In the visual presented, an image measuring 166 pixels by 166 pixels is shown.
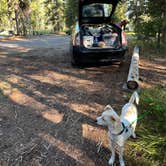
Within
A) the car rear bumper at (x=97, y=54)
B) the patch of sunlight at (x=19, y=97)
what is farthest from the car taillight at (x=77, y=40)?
the patch of sunlight at (x=19, y=97)

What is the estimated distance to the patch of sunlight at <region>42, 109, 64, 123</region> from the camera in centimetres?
406

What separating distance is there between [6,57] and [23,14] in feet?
61.2

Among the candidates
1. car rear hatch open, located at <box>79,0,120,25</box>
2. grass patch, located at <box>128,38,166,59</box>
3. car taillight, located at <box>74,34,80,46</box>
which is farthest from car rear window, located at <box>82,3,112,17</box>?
grass patch, located at <box>128,38,166,59</box>

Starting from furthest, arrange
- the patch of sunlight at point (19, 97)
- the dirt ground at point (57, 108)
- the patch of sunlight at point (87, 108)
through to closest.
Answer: the patch of sunlight at point (19, 97) < the patch of sunlight at point (87, 108) < the dirt ground at point (57, 108)

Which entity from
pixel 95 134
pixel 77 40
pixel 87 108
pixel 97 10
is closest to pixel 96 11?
pixel 97 10

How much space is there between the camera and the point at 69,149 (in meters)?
3.31

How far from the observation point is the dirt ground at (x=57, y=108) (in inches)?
127

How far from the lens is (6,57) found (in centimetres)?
906

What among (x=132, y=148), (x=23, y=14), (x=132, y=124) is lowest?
(x=132, y=148)

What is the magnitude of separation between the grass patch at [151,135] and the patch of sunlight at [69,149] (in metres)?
0.59

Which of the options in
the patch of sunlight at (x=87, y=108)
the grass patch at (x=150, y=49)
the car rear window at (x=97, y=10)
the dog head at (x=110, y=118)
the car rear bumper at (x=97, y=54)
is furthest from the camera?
the grass patch at (x=150, y=49)

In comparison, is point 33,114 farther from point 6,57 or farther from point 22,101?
point 6,57

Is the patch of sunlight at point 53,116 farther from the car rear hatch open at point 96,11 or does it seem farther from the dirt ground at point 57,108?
the car rear hatch open at point 96,11

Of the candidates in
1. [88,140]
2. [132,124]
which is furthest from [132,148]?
[88,140]
